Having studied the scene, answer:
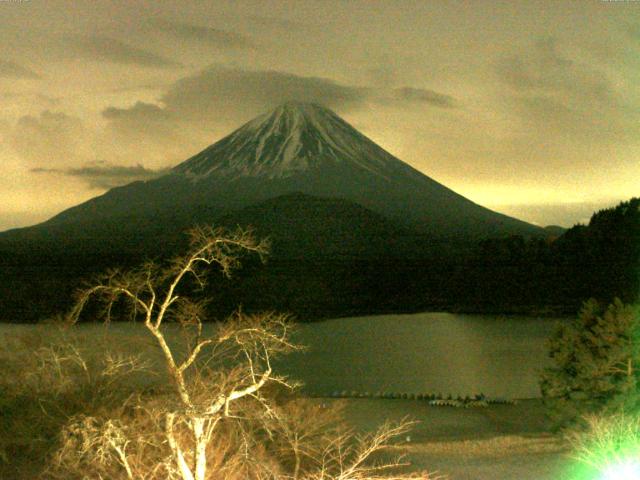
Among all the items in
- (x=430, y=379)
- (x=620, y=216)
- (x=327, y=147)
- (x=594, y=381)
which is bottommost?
(x=430, y=379)

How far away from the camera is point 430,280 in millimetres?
41531

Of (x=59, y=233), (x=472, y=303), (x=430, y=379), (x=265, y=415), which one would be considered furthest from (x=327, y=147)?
(x=265, y=415)

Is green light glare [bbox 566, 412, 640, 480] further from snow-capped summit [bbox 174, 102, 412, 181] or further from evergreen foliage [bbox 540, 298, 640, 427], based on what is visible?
snow-capped summit [bbox 174, 102, 412, 181]

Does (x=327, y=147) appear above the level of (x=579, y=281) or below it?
above

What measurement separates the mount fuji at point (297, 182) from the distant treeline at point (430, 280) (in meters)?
12.4

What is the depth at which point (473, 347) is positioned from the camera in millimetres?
23203

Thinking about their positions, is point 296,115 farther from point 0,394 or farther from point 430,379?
point 0,394

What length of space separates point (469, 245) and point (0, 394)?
1791 inches

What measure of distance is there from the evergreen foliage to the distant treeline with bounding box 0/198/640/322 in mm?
22661

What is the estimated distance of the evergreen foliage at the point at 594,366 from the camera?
Result: 9.05m

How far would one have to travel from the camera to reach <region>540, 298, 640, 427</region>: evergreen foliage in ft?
29.7

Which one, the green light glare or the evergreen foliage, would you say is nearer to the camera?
the green light glare

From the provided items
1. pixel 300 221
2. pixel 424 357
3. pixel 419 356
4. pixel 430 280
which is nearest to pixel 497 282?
pixel 430 280

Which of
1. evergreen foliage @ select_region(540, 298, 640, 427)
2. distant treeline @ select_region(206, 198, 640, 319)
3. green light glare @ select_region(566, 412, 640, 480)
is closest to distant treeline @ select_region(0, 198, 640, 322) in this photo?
distant treeline @ select_region(206, 198, 640, 319)
